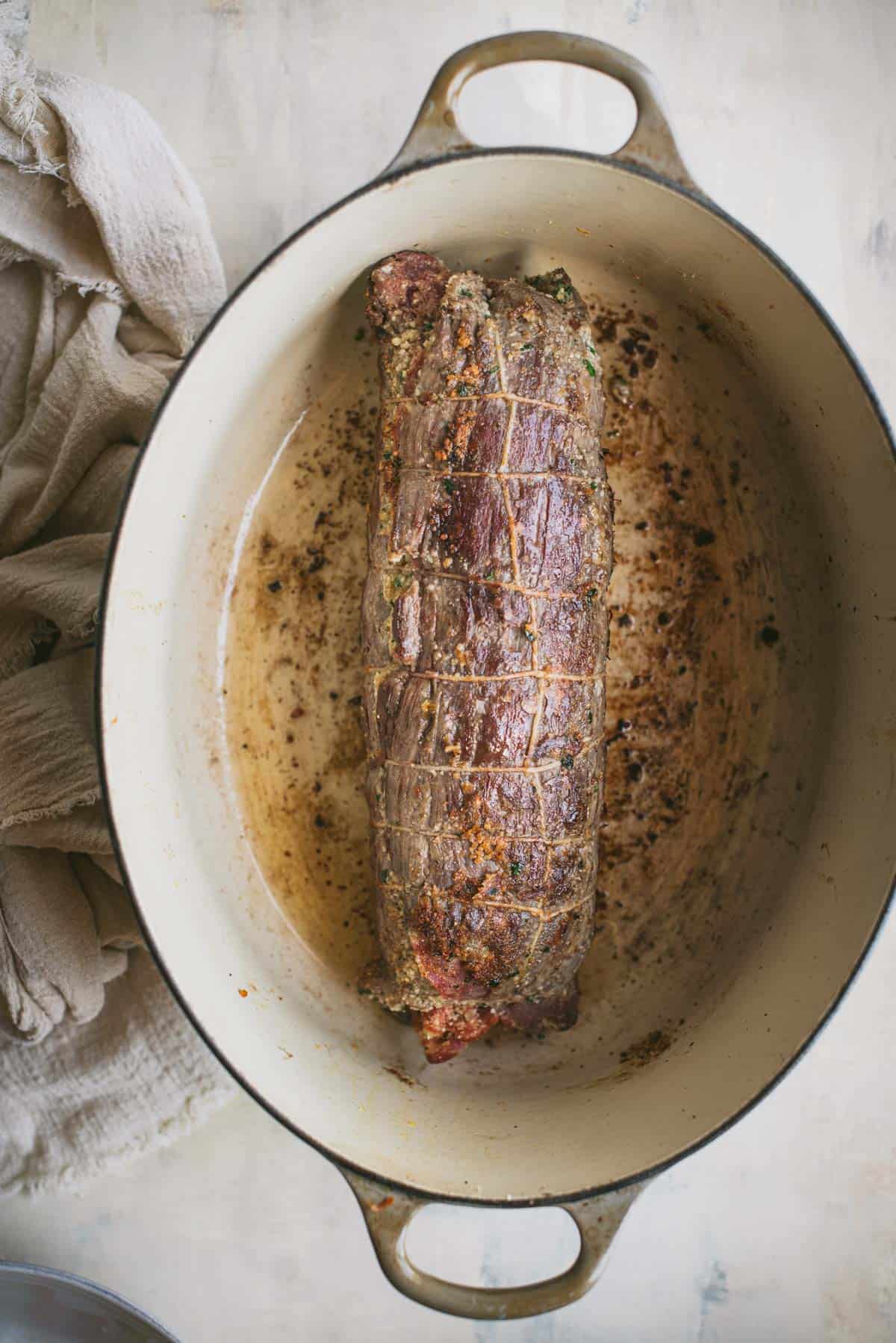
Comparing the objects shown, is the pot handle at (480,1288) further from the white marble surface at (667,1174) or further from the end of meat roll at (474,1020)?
the white marble surface at (667,1174)

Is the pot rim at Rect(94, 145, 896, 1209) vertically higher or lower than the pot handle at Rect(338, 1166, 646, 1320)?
higher

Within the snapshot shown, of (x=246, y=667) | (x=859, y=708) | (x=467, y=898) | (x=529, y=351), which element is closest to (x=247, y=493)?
(x=246, y=667)

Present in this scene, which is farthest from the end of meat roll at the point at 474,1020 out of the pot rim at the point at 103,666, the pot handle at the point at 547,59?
the pot handle at the point at 547,59

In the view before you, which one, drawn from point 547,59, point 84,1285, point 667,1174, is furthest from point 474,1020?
point 547,59

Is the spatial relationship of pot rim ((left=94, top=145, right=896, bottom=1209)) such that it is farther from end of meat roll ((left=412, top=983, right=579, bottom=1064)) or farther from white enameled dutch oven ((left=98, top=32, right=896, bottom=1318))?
end of meat roll ((left=412, top=983, right=579, bottom=1064))

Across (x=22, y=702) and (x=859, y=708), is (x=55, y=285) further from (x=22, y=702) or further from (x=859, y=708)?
(x=859, y=708)

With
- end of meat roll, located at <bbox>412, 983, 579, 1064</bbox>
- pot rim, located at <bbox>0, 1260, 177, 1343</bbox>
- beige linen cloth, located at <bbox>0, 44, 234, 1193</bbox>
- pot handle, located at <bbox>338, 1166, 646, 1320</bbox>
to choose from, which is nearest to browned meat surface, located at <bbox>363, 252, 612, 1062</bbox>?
end of meat roll, located at <bbox>412, 983, 579, 1064</bbox>
